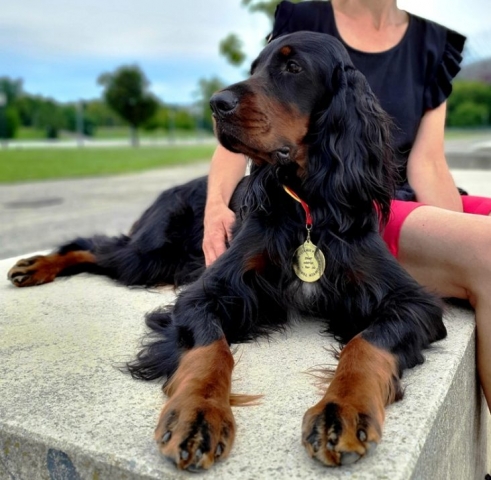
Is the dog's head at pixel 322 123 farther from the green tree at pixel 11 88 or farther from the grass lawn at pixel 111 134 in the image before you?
the green tree at pixel 11 88

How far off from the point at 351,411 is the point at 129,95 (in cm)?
4938

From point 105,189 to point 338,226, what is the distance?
35.2 feet

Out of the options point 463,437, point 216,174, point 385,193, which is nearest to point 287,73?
point 385,193

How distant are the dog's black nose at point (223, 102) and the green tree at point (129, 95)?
47.2 metres

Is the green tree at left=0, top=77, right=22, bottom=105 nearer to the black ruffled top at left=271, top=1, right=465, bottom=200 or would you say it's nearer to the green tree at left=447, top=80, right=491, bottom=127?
the green tree at left=447, top=80, right=491, bottom=127

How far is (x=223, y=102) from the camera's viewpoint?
1.90m

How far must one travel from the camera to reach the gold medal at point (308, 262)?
2.07 m

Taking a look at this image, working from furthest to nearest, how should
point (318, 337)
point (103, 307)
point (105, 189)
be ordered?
1. point (105, 189)
2. point (103, 307)
3. point (318, 337)

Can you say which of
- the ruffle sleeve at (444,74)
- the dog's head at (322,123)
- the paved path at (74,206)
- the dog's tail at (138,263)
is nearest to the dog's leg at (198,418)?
the dog's head at (322,123)

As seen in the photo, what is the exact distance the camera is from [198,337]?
180 centimetres

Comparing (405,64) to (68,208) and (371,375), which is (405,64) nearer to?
(371,375)

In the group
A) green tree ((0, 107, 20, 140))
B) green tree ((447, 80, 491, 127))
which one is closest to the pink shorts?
green tree ((0, 107, 20, 140))

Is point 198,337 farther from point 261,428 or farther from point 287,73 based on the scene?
point 287,73

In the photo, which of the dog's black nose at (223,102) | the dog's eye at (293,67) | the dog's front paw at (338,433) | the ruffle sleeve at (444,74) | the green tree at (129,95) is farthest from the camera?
the green tree at (129,95)
